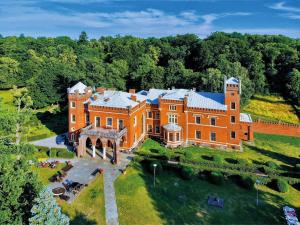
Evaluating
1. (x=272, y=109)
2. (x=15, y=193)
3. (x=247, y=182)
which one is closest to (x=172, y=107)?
(x=247, y=182)

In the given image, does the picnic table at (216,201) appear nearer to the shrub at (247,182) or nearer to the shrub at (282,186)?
the shrub at (247,182)

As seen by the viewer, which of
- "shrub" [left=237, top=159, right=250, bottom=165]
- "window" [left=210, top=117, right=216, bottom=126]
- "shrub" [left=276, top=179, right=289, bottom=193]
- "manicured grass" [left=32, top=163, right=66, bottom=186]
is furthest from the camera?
"window" [left=210, top=117, right=216, bottom=126]

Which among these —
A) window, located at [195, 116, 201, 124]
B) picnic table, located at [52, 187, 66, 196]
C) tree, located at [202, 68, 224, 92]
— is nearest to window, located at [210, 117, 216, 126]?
window, located at [195, 116, 201, 124]

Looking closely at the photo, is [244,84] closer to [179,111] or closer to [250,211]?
[179,111]

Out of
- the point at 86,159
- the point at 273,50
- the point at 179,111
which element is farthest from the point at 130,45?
the point at 86,159

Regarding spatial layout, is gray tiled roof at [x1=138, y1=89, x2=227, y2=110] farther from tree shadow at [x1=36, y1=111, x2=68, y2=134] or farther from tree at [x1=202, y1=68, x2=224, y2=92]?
tree shadow at [x1=36, y1=111, x2=68, y2=134]

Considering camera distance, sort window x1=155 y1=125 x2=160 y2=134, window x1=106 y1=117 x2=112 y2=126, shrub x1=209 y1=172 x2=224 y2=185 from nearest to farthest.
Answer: shrub x1=209 y1=172 x2=224 y2=185
window x1=106 y1=117 x2=112 y2=126
window x1=155 y1=125 x2=160 y2=134

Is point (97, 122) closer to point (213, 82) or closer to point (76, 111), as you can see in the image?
point (76, 111)
